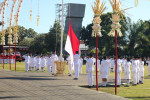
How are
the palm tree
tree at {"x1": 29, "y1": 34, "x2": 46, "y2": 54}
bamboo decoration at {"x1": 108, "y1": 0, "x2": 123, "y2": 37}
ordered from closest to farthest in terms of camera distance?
bamboo decoration at {"x1": 108, "y1": 0, "x2": 123, "y2": 37}
the palm tree
tree at {"x1": 29, "y1": 34, "x2": 46, "y2": 54}

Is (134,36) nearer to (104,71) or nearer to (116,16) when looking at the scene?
(104,71)

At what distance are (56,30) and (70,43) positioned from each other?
4788 centimetres

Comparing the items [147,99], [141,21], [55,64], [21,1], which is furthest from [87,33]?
[147,99]

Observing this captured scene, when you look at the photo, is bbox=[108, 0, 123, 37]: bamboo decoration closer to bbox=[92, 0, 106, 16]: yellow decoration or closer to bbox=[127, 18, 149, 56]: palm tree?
bbox=[92, 0, 106, 16]: yellow decoration

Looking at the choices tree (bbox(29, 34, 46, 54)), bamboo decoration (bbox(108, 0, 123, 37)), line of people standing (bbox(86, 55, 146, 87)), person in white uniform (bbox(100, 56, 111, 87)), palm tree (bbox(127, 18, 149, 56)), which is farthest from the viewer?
tree (bbox(29, 34, 46, 54))

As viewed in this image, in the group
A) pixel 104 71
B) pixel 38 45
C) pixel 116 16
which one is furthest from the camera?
pixel 38 45

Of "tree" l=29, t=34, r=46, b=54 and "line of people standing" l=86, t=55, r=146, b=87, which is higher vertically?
"tree" l=29, t=34, r=46, b=54

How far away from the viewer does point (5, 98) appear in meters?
10.6

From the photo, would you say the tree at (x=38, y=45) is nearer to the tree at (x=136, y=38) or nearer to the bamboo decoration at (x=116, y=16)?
the tree at (x=136, y=38)

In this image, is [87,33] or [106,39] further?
[87,33]

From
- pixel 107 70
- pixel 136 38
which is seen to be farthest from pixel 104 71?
pixel 136 38

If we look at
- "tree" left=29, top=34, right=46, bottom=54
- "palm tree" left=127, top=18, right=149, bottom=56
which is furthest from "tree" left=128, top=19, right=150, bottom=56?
"tree" left=29, top=34, right=46, bottom=54

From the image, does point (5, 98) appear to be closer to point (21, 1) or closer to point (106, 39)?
point (21, 1)

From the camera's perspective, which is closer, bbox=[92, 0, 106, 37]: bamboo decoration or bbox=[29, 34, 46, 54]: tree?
Result: bbox=[92, 0, 106, 37]: bamboo decoration
